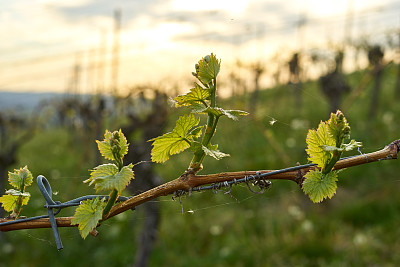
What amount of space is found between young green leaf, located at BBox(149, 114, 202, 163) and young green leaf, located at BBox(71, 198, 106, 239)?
15 centimetres

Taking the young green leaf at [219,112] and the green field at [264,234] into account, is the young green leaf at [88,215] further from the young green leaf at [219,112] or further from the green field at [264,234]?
the green field at [264,234]

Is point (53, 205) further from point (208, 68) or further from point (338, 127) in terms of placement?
point (338, 127)

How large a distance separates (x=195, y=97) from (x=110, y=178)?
233mm

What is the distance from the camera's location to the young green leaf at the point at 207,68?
72 cm

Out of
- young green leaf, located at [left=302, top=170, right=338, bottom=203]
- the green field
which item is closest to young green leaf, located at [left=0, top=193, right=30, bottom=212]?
young green leaf, located at [left=302, top=170, right=338, bottom=203]

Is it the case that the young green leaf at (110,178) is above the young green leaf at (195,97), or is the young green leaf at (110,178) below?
below

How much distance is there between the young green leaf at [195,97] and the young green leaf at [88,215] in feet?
0.91

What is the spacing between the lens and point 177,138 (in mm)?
802

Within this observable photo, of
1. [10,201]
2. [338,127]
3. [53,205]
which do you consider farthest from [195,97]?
[10,201]

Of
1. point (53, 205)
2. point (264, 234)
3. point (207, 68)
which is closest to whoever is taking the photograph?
point (207, 68)

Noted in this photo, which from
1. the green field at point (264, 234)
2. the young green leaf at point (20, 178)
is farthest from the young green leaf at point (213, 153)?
the green field at point (264, 234)

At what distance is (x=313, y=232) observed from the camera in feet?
17.6

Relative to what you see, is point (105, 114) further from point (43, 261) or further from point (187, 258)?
point (187, 258)

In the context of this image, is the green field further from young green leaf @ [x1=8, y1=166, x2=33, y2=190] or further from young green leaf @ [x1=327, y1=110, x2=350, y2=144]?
young green leaf @ [x1=327, y1=110, x2=350, y2=144]
